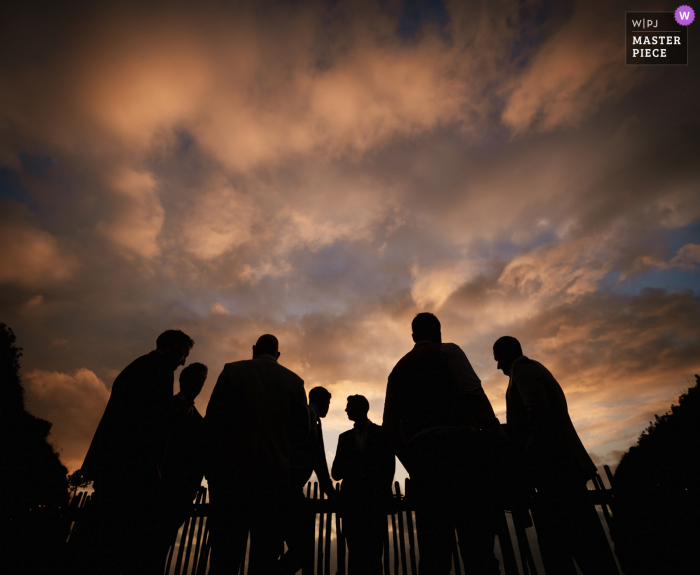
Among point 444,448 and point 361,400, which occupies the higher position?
point 361,400

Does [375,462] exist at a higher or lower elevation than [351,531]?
higher

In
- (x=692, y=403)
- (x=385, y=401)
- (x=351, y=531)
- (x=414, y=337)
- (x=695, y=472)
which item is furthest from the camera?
(x=692, y=403)

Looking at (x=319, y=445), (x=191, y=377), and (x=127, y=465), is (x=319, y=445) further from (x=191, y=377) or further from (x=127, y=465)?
(x=127, y=465)

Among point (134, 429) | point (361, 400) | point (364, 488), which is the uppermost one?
point (361, 400)

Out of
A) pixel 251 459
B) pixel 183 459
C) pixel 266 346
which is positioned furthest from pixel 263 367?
pixel 183 459

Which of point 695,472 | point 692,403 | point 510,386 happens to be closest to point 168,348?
point 510,386

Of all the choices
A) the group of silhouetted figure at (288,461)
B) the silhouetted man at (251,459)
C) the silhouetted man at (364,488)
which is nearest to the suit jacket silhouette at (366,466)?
the silhouetted man at (364,488)

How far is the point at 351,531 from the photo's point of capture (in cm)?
418

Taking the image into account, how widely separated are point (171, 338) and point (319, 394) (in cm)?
254

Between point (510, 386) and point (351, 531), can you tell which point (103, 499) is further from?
point (510, 386)

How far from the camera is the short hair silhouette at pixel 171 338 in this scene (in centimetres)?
340

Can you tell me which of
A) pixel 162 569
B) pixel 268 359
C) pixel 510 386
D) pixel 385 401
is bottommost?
pixel 162 569

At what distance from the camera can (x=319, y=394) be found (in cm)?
515

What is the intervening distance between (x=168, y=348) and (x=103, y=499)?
1367mm
